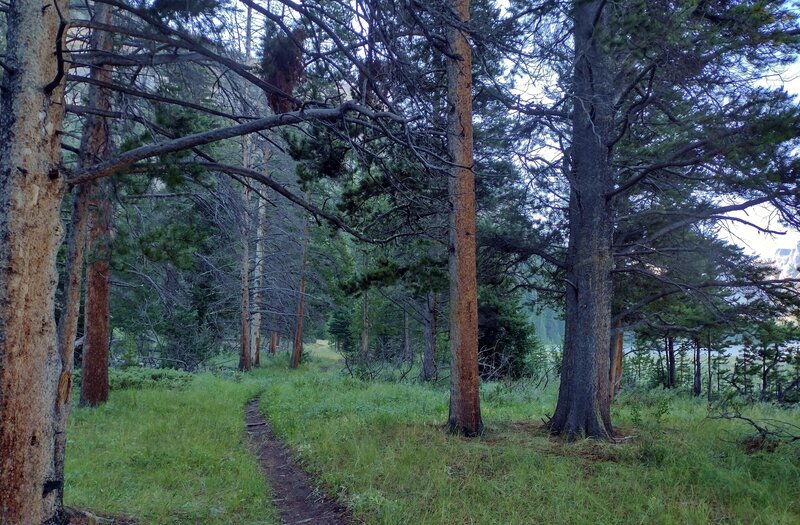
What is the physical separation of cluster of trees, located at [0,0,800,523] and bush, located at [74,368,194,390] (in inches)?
99.3

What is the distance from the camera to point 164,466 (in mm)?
6746

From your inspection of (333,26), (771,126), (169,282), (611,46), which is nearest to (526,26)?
(611,46)

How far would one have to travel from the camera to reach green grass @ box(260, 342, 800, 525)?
497 centimetres

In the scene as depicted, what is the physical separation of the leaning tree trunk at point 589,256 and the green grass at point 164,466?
16.5 ft

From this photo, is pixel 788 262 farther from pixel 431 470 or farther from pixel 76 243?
pixel 76 243

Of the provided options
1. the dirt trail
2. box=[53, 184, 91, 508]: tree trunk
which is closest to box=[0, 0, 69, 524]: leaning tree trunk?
box=[53, 184, 91, 508]: tree trunk

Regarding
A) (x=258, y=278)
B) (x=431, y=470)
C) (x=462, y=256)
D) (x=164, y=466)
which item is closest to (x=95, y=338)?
(x=164, y=466)

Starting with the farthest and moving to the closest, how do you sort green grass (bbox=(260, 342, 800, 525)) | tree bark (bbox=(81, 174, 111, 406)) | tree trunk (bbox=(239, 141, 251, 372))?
1. tree trunk (bbox=(239, 141, 251, 372))
2. tree bark (bbox=(81, 174, 111, 406))
3. green grass (bbox=(260, 342, 800, 525))

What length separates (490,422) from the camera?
9.34 metres

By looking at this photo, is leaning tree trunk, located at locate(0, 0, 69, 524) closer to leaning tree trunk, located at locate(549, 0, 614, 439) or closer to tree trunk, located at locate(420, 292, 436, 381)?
leaning tree trunk, located at locate(549, 0, 614, 439)

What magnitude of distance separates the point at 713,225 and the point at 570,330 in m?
2.74

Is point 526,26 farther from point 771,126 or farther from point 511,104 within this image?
point 771,126

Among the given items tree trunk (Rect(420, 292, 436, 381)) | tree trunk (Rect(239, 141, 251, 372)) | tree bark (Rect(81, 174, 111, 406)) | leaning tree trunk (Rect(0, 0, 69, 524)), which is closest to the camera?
leaning tree trunk (Rect(0, 0, 69, 524))

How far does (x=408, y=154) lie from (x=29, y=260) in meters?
4.76
